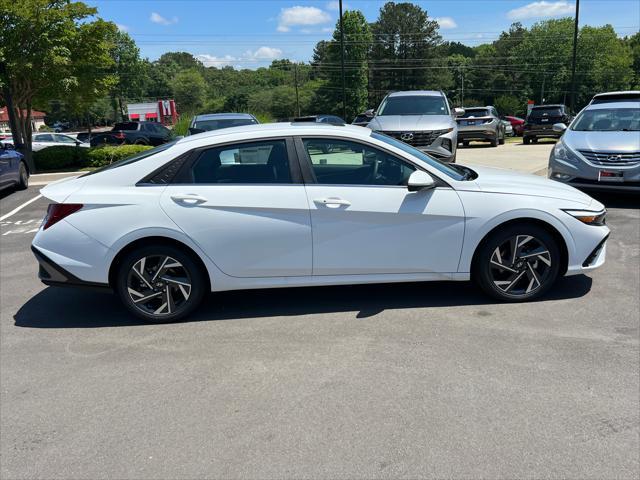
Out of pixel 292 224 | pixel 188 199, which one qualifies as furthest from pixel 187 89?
pixel 292 224

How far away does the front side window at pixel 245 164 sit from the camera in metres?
4.36

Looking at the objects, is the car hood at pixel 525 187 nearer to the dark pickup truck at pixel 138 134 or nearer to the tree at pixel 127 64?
the dark pickup truck at pixel 138 134

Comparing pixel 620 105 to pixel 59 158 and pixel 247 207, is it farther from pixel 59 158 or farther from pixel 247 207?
pixel 59 158

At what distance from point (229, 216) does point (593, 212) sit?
3068 millimetres

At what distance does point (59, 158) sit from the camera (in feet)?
50.2

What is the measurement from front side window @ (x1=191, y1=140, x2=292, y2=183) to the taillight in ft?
3.16

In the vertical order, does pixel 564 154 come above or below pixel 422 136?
below

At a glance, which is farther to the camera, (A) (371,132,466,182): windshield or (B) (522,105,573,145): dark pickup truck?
(B) (522,105,573,145): dark pickup truck

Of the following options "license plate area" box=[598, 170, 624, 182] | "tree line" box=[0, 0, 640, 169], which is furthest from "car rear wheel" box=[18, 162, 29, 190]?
"tree line" box=[0, 0, 640, 169]

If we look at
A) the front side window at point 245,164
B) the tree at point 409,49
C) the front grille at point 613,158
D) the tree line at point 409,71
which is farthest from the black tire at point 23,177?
the tree at point 409,49

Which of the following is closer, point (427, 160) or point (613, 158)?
point (427, 160)

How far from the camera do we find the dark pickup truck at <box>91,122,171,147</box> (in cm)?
2567

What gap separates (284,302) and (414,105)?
27.4 ft

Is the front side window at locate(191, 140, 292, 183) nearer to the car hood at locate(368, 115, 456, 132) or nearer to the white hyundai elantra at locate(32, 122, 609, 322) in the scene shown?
the white hyundai elantra at locate(32, 122, 609, 322)
